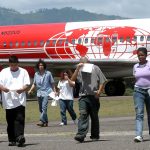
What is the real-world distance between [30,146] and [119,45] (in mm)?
20971

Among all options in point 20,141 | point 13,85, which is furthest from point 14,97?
point 20,141

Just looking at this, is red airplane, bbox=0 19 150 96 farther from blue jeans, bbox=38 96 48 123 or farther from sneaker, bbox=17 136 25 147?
sneaker, bbox=17 136 25 147

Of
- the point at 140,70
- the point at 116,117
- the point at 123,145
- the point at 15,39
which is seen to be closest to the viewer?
the point at 123,145

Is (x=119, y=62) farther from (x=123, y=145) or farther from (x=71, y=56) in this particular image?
(x=123, y=145)

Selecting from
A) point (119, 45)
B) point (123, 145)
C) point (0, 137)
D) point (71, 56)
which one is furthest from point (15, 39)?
point (123, 145)

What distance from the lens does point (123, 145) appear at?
13.7 metres

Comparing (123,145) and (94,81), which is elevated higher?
(94,81)

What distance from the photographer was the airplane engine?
36.6m

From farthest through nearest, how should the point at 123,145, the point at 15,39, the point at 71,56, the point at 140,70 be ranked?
the point at 15,39, the point at 71,56, the point at 140,70, the point at 123,145

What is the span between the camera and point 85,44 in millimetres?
35969

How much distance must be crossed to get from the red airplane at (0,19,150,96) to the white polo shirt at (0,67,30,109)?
64.5 feet

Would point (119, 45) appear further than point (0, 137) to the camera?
Yes

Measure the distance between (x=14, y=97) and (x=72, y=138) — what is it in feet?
5.76

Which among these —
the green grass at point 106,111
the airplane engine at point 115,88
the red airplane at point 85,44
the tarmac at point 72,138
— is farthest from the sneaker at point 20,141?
the airplane engine at point 115,88
